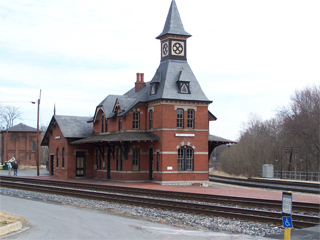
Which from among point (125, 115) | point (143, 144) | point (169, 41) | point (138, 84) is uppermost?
point (169, 41)

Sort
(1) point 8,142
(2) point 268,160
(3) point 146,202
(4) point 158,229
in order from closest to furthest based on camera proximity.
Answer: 1. (4) point 158,229
2. (3) point 146,202
3. (2) point 268,160
4. (1) point 8,142

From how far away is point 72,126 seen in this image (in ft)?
134

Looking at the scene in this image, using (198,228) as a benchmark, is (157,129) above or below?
above

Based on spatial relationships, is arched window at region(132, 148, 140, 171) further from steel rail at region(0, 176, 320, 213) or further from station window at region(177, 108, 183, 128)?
steel rail at region(0, 176, 320, 213)

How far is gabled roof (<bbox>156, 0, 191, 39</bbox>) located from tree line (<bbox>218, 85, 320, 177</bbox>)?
1703 cm

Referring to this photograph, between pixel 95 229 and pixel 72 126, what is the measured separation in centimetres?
2980

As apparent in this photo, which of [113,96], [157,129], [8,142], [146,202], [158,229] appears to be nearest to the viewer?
[158,229]

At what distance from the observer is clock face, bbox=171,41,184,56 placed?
33.6 meters

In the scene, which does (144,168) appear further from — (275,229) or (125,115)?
(275,229)

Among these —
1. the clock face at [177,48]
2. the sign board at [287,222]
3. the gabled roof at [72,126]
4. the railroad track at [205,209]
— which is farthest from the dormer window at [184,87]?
the sign board at [287,222]

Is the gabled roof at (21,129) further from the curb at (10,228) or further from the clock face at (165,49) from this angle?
the curb at (10,228)

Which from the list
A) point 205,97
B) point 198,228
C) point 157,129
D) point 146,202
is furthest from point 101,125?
point 198,228

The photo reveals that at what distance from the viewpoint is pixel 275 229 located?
12414 millimetres

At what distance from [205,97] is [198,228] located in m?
20.4
